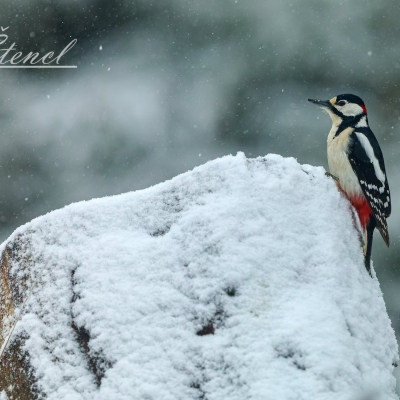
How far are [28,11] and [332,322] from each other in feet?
32.7

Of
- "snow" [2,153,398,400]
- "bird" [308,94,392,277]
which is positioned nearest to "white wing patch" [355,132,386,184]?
"bird" [308,94,392,277]

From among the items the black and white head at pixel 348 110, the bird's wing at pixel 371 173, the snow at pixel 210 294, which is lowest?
the snow at pixel 210 294

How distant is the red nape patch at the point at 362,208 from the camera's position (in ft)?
9.41

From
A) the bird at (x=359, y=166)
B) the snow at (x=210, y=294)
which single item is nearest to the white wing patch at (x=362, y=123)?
the bird at (x=359, y=166)

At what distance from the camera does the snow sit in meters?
1.93

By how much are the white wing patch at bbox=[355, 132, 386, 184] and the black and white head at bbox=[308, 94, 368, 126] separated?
0.25 meters

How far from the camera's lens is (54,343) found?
210 cm

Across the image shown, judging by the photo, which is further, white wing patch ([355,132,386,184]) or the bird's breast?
white wing patch ([355,132,386,184])

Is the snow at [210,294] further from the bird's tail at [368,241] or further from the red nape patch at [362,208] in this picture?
the red nape patch at [362,208]

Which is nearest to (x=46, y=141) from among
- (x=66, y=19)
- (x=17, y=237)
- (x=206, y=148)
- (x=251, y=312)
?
(x=66, y=19)

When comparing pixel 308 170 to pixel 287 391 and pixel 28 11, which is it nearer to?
pixel 287 391

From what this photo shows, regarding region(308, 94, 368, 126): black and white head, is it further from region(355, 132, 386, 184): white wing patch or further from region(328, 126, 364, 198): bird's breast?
region(355, 132, 386, 184): white wing patch

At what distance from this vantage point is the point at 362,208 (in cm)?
295

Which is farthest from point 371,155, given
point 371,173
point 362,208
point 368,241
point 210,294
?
point 210,294
